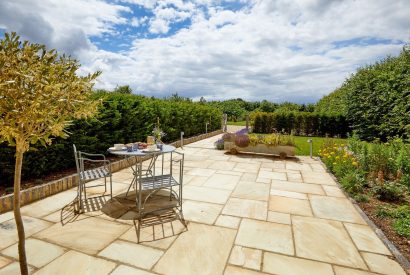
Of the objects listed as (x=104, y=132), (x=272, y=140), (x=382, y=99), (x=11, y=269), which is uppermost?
(x=382, y=99)

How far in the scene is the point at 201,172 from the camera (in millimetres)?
5914

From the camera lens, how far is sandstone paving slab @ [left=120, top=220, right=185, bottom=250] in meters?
2.81

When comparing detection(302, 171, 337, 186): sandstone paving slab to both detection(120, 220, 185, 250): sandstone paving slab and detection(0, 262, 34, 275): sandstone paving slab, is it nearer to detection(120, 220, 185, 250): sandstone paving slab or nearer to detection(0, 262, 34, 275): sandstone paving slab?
detection(120, 220, 185, 250): sandstone paving slab

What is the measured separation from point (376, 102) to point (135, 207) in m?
11.3

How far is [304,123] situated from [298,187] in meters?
12.0

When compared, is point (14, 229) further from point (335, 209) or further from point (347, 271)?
point (335, 209)

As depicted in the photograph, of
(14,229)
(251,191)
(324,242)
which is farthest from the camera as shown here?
(251,191)

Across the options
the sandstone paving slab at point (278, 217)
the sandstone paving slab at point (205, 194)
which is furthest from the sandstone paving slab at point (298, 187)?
the sandstone paving slab at point (278, 217)

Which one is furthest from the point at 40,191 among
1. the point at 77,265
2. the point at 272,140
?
the point at 272,140

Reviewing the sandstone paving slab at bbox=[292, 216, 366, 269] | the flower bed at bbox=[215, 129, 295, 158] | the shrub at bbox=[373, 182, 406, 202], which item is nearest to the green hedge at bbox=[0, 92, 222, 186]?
the flower bed at bbox=[215, 129, 295, 158]

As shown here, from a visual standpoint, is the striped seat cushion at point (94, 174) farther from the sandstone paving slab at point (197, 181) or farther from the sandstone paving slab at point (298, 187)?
the sandstone paving slab at point (298, 187)

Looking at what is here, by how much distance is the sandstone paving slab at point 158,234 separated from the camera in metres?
2.81

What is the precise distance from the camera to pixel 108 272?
2.31m

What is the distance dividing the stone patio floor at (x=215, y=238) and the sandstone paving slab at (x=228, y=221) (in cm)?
1
